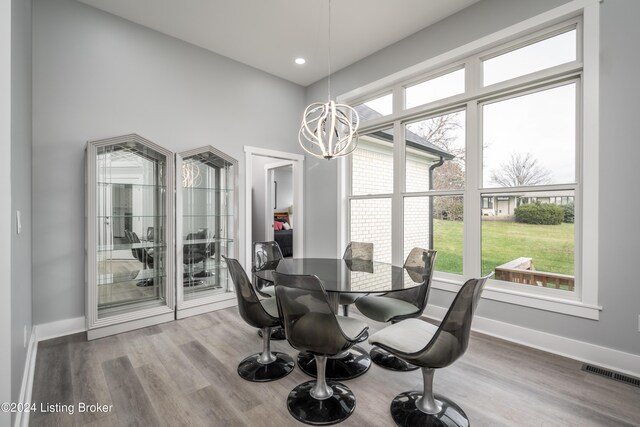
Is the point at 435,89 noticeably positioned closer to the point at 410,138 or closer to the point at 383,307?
the point at 410,138

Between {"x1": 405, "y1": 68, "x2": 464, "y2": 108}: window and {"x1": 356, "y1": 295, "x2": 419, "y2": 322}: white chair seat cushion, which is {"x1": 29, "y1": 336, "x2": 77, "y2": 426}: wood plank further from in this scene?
{"x1": 405, "y1": 68, "x2": 464, "y2": 108}: window

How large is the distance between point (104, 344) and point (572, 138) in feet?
15.1

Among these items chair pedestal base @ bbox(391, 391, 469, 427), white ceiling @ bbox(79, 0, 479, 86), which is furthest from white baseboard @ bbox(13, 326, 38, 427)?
white ceiling @ bbox(79, 0, 479, 86)

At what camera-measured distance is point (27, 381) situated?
6.68 ft

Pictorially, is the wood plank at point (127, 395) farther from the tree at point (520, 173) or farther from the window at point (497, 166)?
the tree at point (520, 173)

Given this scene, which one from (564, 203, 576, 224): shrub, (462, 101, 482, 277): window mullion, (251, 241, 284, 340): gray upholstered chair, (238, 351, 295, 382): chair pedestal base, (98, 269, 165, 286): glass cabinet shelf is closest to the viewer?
(238, 351, 295, 382): chair pedestal base

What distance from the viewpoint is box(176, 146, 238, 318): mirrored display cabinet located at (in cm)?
358

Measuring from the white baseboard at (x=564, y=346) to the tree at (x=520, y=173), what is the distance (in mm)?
1377

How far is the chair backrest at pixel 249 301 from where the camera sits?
2152 millimetres

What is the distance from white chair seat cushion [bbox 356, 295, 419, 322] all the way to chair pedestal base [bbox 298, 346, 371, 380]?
364 millimetres

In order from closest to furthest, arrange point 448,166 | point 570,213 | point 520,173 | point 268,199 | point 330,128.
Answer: point 330,128 < point 570,213 < point 520,173 < point 448,166 < point 268,199

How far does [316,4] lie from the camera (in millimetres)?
3119

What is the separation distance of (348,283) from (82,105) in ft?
10.4

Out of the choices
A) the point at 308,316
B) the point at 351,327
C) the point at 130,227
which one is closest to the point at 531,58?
the point at 351,327
